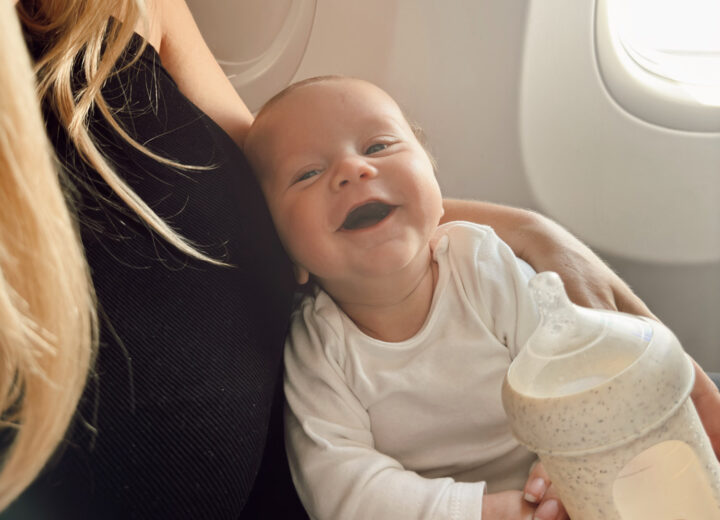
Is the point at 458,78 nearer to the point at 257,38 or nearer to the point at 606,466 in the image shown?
the point at 257,38

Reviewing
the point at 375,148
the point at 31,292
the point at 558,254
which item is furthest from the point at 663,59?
the point at 31,292

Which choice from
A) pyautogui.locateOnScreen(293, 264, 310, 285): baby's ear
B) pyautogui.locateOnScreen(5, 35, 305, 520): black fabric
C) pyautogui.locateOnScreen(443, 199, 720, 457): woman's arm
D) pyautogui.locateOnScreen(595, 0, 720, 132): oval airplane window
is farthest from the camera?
pyautogui.locateOnScreen(595, 0, 720, 132): oval airplane window

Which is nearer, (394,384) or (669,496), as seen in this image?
(669,496)

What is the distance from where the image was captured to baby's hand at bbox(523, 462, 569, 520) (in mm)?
624

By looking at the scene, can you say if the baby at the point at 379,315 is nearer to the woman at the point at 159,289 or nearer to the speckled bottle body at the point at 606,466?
the woman at the point at 159,289

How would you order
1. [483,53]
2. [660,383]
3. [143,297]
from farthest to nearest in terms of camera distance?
[483,53]
[143,297]
[660,383]

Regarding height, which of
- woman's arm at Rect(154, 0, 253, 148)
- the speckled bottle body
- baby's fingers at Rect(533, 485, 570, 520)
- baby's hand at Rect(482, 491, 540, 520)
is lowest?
baby's hand at Rect(482, 491, 540, 520)

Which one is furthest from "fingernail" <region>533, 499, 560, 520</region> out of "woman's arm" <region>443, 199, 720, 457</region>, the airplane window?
the airplane window

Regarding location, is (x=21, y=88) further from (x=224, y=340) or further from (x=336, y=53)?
(x=336, y=53)

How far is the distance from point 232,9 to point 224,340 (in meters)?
0.81

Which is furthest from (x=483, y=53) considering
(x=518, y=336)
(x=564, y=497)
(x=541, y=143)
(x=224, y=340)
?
(x=564, y=497)

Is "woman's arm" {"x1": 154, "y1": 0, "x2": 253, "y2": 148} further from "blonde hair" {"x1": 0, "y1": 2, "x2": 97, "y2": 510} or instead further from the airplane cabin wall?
"blonde hair" {"x1": 0, "y1": 2, "x2": 97, "y2": 510}

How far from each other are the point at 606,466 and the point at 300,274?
0.48 m

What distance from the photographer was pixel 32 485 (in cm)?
55
